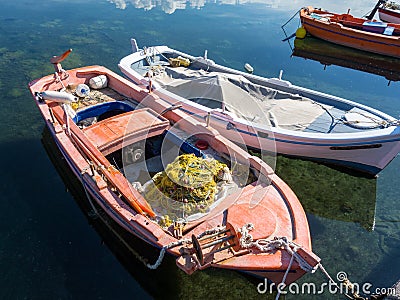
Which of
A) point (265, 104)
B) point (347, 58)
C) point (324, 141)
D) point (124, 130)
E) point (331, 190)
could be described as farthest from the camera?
point (347, 58)

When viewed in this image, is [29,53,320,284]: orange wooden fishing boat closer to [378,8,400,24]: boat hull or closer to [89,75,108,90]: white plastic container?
[89,75,108,90]: white plastic container

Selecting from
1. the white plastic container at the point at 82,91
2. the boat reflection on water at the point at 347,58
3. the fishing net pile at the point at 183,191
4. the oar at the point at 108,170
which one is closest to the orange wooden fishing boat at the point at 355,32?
the boat reflection on water at the point at 347,58

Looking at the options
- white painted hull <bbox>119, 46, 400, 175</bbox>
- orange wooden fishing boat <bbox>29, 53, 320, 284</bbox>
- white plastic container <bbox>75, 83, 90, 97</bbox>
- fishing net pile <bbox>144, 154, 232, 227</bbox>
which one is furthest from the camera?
white plastic container <bbox>75, 83, 90, 97</bbox>

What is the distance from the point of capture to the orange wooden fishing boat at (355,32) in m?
19.8

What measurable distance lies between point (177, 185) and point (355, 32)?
62.1 feet

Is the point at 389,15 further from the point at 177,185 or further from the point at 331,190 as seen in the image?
the point at 177,185

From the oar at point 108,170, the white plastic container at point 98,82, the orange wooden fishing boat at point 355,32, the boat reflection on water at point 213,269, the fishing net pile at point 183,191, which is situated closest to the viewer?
the oar at point 108,170

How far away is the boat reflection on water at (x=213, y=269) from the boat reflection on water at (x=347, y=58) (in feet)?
38.7

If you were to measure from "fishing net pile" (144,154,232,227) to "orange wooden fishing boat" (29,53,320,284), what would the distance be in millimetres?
24

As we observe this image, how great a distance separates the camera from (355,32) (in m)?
20.3

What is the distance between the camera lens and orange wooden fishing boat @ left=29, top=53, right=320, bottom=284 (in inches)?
220

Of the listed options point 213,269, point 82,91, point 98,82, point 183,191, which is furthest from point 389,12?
point 213,269

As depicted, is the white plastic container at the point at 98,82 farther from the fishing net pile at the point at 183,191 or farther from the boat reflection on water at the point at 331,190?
the boat reflection on water at the point at 331,190

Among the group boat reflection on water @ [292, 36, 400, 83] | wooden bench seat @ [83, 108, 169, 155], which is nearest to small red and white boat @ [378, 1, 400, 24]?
boat reflection on water @ [292, 36, 400, 83]
